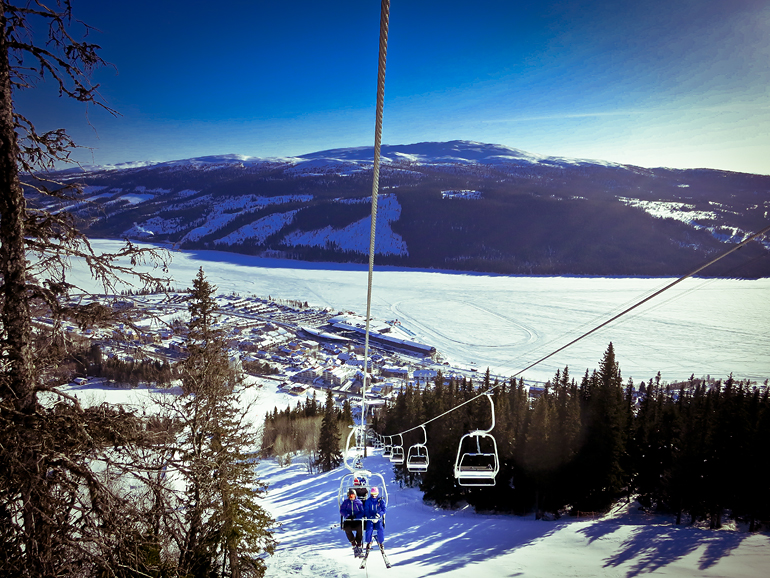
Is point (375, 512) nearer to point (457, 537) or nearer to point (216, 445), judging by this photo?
point (216, 445)

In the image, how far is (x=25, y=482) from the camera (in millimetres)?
3178

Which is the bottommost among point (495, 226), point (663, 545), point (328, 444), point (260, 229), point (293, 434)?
point (293, 434)

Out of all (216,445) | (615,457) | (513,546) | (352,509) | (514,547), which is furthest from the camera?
(615,457)

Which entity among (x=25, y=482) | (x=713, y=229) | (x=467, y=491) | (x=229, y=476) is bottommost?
(x=467, y=491)

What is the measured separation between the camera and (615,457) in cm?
1883

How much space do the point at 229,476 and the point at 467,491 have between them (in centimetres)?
1480

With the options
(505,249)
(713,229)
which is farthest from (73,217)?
(713,229)

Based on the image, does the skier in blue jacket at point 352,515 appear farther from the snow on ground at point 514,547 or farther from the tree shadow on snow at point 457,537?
the tree shadow on snow at point 457,537

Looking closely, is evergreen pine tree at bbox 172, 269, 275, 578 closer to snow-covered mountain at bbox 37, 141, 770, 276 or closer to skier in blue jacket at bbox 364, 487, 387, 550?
skier in blue jacket at bbox 364, 487, 387, 550

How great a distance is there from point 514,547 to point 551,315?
5029 cm

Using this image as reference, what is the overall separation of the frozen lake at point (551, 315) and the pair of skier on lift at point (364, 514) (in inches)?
874

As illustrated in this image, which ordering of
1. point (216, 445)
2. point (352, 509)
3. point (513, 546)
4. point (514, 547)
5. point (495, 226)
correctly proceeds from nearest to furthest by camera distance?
point (352, 509) < point (216, 445) < point (514, 547) < point (513, 546) < point (495, 226)

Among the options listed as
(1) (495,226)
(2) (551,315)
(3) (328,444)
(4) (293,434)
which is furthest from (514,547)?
(1) (495,226)

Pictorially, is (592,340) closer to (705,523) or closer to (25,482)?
(705,523)
